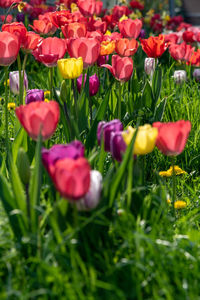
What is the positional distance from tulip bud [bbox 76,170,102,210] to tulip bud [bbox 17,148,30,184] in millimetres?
222

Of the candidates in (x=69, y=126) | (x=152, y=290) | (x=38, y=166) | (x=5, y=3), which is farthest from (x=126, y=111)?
(x=5, y=3)

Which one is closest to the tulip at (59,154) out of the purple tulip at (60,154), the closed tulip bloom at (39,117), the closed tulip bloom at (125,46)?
the purple tulip at (60,154)

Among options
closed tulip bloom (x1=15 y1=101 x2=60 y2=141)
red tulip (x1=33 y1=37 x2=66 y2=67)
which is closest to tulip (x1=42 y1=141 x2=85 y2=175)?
closed tulip bloom (x1=15 y1=101 x2=60 y2=141)

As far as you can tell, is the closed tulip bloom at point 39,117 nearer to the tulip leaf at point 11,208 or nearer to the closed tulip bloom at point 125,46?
the tulip leaf at point 11,208

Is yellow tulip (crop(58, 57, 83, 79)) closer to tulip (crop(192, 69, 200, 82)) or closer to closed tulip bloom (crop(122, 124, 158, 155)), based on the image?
closed tulip bloom (crop(122, 124, 158, 155))

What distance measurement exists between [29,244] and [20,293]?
228 millimetres

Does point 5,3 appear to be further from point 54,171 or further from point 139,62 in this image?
point 54,171

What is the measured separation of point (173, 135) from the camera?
1312 millimetres

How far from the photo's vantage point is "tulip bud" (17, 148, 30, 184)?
1.34 meters

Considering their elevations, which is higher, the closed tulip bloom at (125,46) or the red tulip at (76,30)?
the red tulip at (76,30)

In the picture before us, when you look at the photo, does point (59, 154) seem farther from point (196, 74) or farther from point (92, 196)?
point (196, 74)

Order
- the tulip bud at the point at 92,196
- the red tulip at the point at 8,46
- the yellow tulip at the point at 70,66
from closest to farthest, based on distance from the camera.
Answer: the tulip bud at the point at 92,196, the red tulip at the point at 8,46, the yellow tulip at the point at 70,66

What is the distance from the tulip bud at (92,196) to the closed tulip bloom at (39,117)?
0.19 metres

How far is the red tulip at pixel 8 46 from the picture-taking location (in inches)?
68.2
